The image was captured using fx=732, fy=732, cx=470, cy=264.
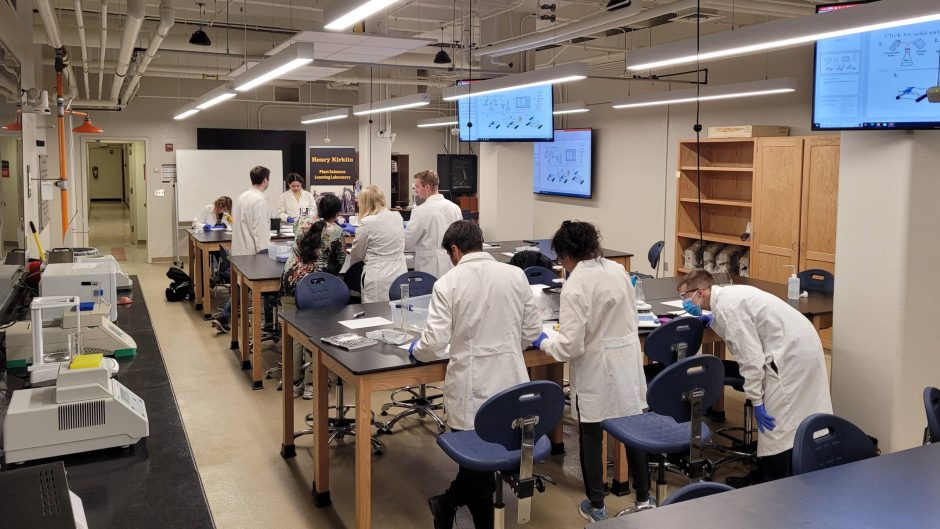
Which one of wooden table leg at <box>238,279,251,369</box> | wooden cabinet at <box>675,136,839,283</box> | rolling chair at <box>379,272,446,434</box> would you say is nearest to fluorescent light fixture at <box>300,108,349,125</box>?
wooden cabinet at <box>675,136,839,283</box>

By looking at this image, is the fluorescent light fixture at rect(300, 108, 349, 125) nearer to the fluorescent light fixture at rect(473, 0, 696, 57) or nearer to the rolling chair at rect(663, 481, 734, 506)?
the fluorescent light fixture at rect(473, 0, 696, 57)

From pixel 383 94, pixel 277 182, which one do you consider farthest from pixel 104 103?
pixel 383 94

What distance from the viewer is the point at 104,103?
11703 mm

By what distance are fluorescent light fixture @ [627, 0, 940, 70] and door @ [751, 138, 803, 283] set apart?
3842 mm

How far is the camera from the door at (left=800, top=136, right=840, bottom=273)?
707 centimetres

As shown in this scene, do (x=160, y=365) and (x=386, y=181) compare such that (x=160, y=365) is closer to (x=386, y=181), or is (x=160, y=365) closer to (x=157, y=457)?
(x=157, y=457)

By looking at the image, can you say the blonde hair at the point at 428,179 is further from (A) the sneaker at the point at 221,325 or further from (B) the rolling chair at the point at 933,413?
(B) the rolling chair at the point at 933,413

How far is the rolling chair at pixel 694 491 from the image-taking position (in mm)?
2084

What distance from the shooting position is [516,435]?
9.40 ft

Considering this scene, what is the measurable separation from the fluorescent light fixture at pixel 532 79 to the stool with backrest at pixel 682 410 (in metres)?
2.60

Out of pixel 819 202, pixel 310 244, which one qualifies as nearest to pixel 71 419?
pixel 310 244

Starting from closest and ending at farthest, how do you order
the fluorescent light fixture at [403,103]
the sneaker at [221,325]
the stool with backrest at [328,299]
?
the stool with backrest at [328,299], the sneaker at [221,325], the fluorescent light fixture at [403,103]

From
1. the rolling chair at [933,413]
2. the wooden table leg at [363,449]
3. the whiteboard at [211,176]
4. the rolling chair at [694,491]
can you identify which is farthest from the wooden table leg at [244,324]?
the whiteboard at [211,176]

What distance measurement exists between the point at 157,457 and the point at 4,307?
5.71 ft
